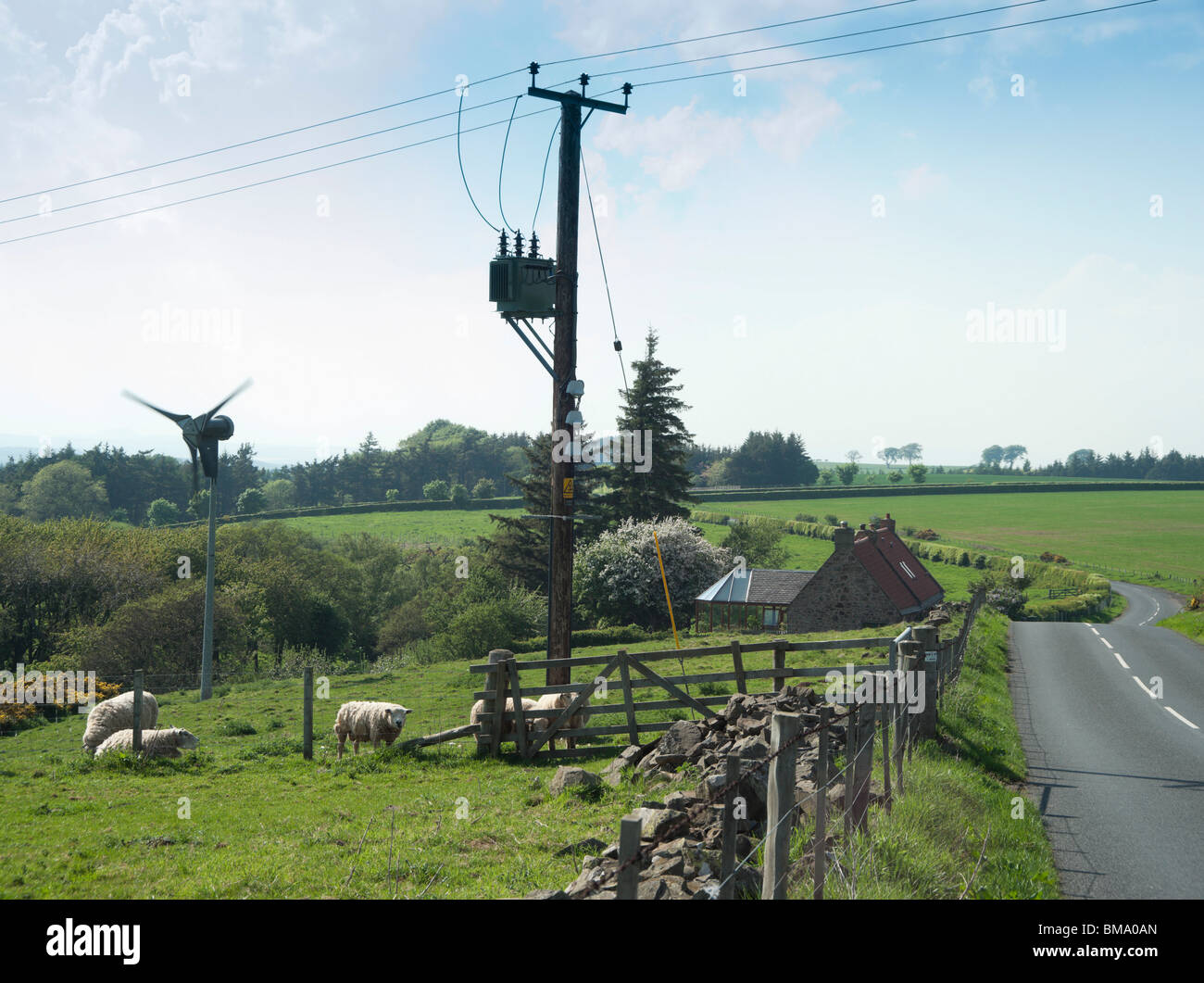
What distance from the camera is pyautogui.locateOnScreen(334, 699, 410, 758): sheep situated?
16.5 meters

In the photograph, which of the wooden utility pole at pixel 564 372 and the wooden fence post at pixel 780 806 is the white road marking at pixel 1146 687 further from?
the wooden fence post at pixel 780 806

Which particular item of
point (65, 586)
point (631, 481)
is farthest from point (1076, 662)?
point (65, 586)

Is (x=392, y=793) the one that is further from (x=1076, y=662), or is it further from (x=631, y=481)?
(x=631, y=481)

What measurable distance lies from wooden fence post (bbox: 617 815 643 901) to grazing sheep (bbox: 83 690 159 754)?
1749 cm

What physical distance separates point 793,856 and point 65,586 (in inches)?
2091

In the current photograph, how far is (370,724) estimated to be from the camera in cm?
1662

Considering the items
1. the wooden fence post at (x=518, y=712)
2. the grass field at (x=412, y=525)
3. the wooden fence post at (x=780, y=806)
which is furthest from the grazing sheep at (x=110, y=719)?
the grass field at (x=412, y=525)

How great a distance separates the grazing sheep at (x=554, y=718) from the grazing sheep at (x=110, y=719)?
9.17m

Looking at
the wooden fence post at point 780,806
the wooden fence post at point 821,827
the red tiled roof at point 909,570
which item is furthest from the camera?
the red tiled roof at point 909,570

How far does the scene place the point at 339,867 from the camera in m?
9.05

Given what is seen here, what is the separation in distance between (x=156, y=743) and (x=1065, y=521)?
127926mm

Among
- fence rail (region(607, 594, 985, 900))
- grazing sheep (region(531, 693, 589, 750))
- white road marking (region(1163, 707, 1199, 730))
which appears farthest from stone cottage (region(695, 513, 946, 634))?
fence rail (region(607, 594, 985, 900))

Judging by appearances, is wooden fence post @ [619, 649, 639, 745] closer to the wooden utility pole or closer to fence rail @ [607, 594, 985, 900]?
the wooden utility pole

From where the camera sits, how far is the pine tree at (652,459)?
65938mm
